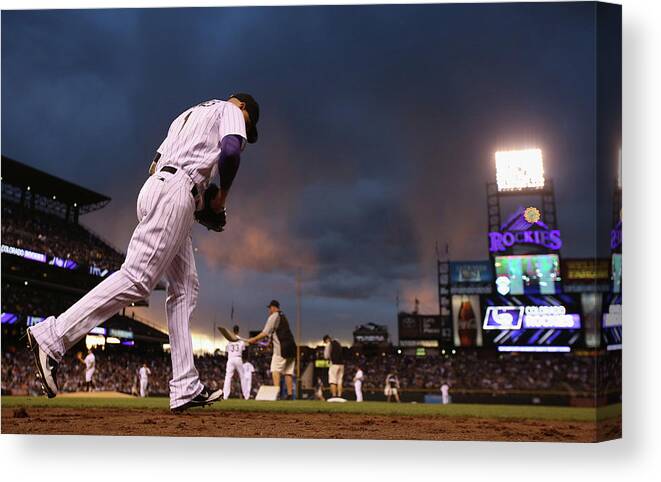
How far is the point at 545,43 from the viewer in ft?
24.6

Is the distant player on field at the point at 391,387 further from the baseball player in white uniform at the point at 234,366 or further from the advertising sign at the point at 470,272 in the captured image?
the baseball player in white uniform at the point at 234,366

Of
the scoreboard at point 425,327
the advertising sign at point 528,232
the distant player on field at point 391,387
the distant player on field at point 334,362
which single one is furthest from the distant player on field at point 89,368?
the advertising sign at point 528,232

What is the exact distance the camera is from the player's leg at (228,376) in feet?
29.1

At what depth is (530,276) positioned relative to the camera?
26.7 feet

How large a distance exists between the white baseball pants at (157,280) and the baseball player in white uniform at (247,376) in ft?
10.7

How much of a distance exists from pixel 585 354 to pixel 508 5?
3.19 metres

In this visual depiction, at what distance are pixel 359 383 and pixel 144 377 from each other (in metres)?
2.27

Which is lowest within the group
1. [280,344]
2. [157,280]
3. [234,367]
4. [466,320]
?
[234,367]

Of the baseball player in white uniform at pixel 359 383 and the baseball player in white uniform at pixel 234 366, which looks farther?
the baseball player in white uniform at pixel 234 366

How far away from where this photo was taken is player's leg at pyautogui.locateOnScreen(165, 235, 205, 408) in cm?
550

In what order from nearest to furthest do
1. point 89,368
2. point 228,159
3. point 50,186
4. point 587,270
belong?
point 228,159, point 587,270, point 89,368, point 50,186

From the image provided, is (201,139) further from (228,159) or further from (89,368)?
(89,368)

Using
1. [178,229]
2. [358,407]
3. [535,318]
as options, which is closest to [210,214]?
[178,229]

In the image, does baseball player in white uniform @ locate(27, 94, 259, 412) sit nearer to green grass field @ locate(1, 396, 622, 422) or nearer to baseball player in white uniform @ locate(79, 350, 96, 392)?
green grass field @ locate(1, 396, 622, 422)
